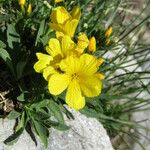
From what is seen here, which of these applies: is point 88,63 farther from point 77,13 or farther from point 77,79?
point 77,13

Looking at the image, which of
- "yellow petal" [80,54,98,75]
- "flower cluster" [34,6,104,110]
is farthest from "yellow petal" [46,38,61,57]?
"yellow petal" [80,54,98,75]

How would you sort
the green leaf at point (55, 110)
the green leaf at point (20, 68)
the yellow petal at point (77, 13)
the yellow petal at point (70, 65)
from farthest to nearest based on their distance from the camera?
the green leaf at point (55, 110) < the green leaf at point (20, 68) < the yellow petal at point (77, 13) < the yellow petal at point (70, 65)

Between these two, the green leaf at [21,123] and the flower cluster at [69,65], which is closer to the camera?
the flower cluster at [69,65]

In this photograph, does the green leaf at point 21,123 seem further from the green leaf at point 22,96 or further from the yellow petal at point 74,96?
the yellow petal at point 74,96

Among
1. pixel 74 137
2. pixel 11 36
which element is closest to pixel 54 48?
pixel 11 36

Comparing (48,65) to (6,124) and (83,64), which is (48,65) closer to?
(83,64)

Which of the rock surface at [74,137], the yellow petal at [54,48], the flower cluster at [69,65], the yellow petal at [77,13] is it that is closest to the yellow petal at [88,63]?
the flower cluster at [69,65]

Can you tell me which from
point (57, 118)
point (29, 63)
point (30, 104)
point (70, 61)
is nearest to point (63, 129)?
point (57, 118)
